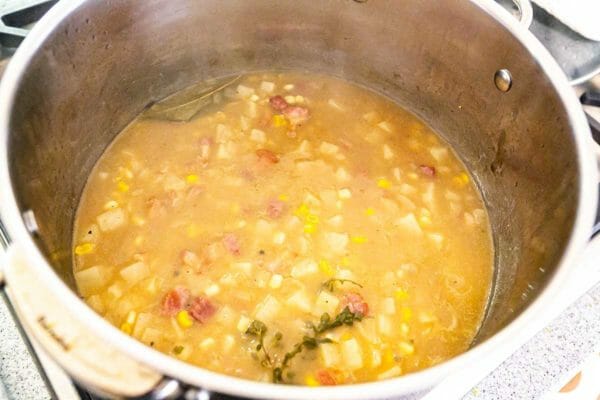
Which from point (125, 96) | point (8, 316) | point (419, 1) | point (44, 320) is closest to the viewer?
point (44, 320)

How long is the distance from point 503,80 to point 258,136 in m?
0.85

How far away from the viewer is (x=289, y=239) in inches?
69.2

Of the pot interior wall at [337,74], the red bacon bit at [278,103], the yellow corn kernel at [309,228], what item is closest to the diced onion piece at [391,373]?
the pot interior wall at [337,74]

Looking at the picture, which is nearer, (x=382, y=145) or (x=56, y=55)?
(x=56, y=55)

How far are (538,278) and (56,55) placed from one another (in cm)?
140

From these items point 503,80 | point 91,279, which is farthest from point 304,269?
point 503,80

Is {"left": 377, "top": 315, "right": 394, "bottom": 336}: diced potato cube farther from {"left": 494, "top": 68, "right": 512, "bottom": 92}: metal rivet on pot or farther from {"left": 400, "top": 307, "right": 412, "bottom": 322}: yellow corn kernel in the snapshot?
{"left": 494, "top": 68, "right": 512, "bottom": 92}: metal rivet on pot

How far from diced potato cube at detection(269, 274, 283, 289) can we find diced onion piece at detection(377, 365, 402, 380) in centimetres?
38

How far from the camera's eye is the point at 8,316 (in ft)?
4.55

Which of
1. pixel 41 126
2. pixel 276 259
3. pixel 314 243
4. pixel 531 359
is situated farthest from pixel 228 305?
pixel 531 359

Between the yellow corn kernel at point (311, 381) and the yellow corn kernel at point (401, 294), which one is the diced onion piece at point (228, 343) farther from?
the yellow corn kernel at point (401, 294)

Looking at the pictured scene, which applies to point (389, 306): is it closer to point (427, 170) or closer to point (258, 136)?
point (427, 170)

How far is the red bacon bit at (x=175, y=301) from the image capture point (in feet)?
5.19

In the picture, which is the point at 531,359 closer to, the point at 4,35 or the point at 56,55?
the point at 56,55
